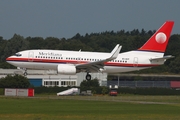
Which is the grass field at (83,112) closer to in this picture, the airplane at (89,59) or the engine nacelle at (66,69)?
the engine nacelle at (66,69)

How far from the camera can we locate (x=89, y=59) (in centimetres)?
7381

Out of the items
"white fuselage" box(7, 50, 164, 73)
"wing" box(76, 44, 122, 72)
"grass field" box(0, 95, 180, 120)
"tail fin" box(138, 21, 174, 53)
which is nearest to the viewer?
"grass field" box(0, 95, 180, 120)

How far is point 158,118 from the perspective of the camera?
4512 centimetres

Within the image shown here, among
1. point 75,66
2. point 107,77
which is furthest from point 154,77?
point 75,66

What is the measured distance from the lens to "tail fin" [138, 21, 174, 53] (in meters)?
77.6

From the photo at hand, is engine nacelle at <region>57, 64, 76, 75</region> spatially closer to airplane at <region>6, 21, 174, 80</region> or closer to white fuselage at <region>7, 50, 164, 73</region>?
airplane at <region>6, 21, 174, 80</region>

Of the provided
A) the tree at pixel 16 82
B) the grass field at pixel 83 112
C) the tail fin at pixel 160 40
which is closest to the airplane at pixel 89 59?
the tail fin at pixel 160 40

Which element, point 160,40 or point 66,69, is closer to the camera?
point 66,69

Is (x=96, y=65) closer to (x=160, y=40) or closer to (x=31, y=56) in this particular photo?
(x=31, y=56)

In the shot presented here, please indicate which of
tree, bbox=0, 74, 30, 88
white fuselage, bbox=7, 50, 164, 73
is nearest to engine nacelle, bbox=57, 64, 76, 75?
white fuselage, bbox=7, 50, 164, 73

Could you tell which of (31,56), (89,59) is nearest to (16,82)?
(31,56)

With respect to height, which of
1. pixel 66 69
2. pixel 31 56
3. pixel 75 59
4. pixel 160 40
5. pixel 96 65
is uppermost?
pixel 160 40

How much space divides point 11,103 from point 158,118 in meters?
18.6

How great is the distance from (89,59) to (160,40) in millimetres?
10923
